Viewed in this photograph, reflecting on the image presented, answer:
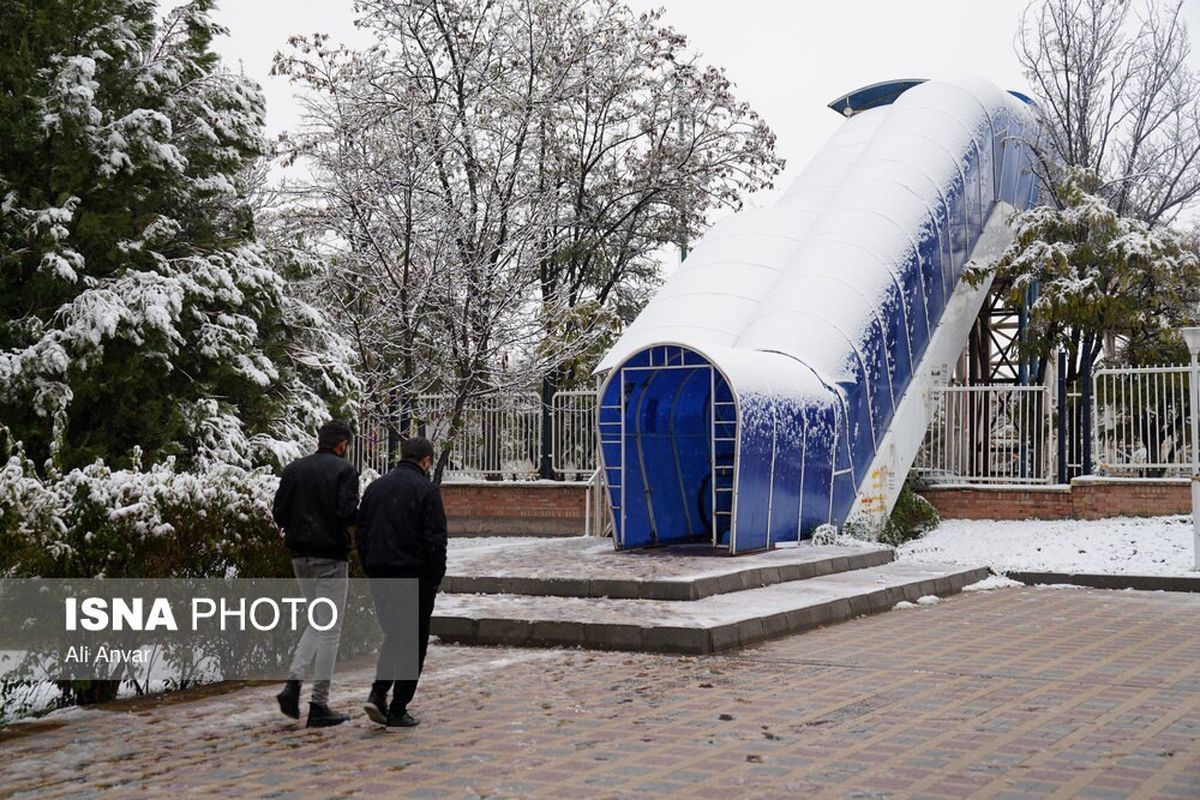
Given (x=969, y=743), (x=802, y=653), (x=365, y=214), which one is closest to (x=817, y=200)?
(x=365, y=214)

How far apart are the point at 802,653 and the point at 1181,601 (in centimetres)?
582

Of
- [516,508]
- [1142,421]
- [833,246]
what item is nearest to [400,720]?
[833,246]

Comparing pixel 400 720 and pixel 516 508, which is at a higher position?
pixel 516 508

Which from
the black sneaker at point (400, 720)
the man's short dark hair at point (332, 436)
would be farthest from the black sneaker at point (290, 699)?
the man's short dark hair at point (332, 436)

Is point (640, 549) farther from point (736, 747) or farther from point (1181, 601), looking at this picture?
point (736, 747)

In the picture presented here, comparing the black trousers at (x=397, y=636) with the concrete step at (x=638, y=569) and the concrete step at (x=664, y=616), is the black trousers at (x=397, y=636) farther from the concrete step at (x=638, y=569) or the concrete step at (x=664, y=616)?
the concrete step at (x=638, y=569)

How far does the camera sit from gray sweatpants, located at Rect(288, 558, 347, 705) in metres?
6.94

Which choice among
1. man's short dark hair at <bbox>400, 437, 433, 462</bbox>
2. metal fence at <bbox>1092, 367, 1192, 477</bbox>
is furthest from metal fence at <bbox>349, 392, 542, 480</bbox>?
man's short dark hair at <bbox>400, 437, 433, 462</bbox>

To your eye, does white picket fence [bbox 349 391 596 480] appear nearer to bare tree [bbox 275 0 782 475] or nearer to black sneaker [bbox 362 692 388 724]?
bare tree [bbox 275 0 782 475]

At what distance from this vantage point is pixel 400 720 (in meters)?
6.83

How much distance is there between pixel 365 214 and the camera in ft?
65.5

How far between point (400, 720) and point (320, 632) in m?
0.70

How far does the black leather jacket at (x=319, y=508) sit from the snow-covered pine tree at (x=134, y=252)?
5.92m

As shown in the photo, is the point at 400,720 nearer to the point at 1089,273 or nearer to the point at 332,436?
the point at 332,436
